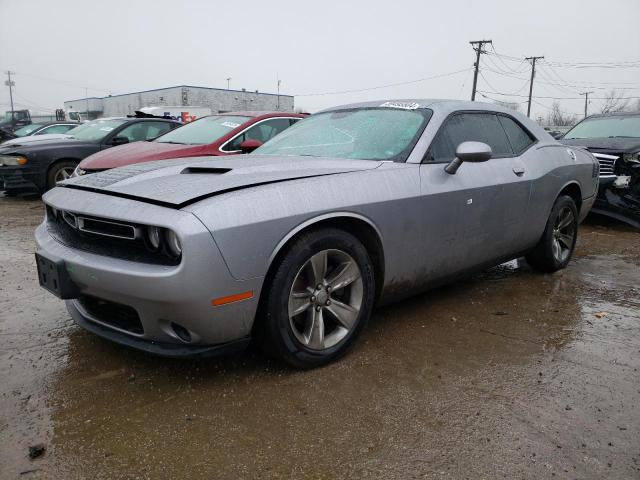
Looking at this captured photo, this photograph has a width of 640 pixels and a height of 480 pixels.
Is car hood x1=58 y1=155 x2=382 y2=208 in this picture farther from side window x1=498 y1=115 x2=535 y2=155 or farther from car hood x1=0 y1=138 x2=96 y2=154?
car hood x1=0 y1=138 x2=96 y2=154

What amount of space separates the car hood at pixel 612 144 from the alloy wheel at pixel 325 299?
565 cm

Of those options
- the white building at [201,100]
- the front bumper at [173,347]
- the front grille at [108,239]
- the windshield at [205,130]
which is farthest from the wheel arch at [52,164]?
the white building at [201,100]

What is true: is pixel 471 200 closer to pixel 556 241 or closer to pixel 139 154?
pixel 556 241

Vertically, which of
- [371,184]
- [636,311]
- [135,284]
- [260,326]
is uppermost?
[371,184]

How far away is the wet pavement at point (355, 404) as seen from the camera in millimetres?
1899

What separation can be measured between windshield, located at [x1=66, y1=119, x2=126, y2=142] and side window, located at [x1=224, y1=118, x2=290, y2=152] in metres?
3.66

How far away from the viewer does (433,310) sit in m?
3.54

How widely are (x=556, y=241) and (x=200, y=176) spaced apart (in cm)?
326

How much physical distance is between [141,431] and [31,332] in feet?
4.65

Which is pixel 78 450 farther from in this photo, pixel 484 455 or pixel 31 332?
pixel 484 455

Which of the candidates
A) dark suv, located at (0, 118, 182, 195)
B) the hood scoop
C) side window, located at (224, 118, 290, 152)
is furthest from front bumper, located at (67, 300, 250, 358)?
dark suv, located at (0, 118, 182, 195)

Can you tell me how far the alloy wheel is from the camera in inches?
98.0

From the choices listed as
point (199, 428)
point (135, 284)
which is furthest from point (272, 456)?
point (135, 284)

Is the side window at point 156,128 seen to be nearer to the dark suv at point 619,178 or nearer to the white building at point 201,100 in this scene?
the dark suv at point 619,178
